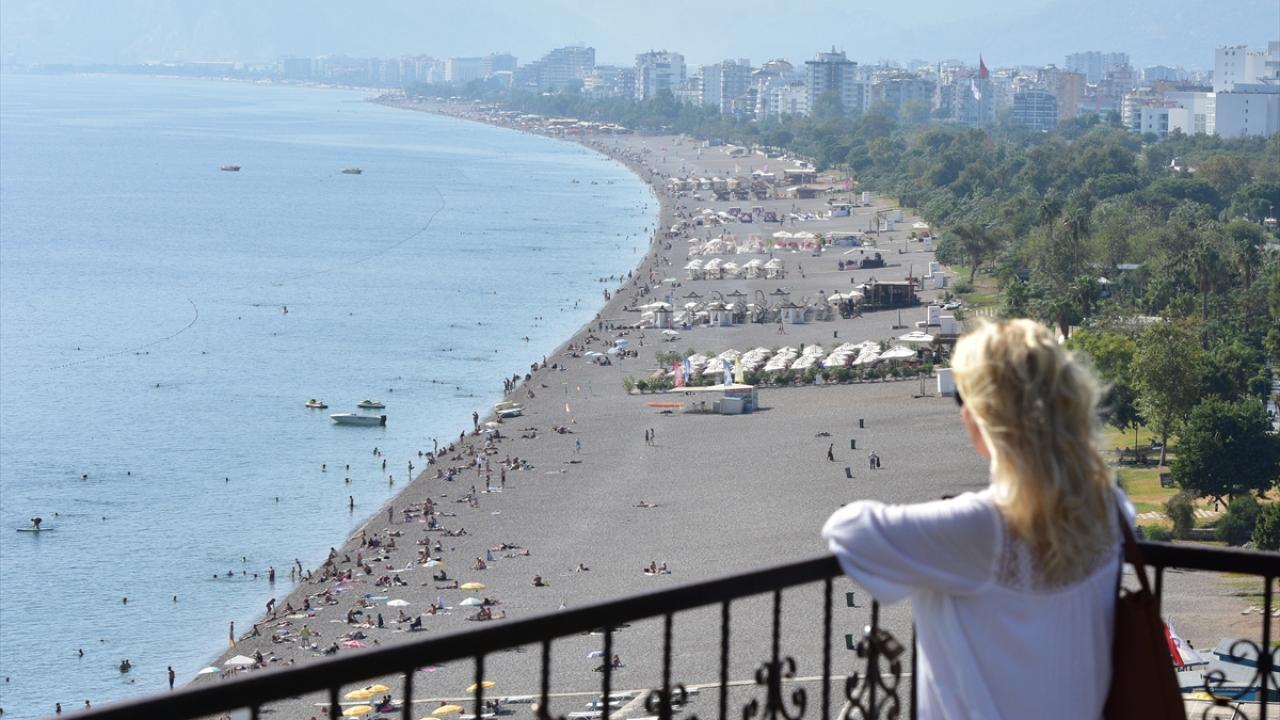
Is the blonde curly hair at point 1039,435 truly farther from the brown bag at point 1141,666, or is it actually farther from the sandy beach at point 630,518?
the sandy beach at point 630,518

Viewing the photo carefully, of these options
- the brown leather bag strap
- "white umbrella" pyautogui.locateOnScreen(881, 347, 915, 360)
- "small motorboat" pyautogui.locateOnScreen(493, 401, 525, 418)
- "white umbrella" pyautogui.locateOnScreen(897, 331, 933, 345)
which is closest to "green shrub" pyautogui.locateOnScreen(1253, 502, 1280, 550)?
"small motorboat" pyautogui.locateOnScreen(493, 401, 525, 418)

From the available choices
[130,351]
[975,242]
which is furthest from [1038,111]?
[130,351]

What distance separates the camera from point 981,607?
325 centimetres

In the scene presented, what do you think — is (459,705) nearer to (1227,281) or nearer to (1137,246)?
(1227,281)

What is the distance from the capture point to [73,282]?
70.8 metres

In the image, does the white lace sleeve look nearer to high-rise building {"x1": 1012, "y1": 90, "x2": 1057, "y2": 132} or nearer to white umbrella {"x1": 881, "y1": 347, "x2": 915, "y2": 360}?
white umbrella {"x1": 881, "y1": 347, "x2": 915, "y2": 360}

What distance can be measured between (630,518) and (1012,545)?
28.1 meters

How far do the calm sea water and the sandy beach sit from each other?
1.53 m

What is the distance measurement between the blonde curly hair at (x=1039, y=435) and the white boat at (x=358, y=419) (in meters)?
39.6

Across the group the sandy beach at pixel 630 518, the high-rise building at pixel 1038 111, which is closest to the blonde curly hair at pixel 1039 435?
the sandy beach at pixel 630 518

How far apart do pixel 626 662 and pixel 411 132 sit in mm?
173048

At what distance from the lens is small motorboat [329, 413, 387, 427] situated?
42.3 meters

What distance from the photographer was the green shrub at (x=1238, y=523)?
26969mm

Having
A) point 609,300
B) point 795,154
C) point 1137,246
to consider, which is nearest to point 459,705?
point 609,300
